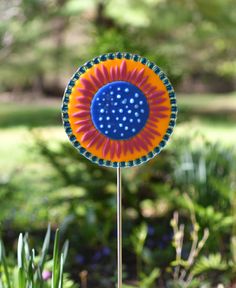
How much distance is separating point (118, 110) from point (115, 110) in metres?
0.01

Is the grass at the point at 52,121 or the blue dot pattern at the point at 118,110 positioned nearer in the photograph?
the blue dot pattern at the point at 118,110

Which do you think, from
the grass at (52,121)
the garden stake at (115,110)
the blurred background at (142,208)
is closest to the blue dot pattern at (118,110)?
the garden stake at (115,110)

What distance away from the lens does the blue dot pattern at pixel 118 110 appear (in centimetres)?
215

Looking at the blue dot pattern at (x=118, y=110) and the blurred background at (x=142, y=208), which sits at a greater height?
the blue dot pattern at (x=118, y=110)

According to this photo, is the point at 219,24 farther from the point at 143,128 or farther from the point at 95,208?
the point at 143,128

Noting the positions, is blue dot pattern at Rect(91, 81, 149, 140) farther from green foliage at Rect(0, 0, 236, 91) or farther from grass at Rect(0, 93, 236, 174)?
green foliage at Rect(0, 0, 236, 91)

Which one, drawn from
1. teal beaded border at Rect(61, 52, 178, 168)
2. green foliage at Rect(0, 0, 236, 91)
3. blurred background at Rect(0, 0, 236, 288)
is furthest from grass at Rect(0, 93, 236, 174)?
teal beaded border at Rect(61, 52, 178, 168)

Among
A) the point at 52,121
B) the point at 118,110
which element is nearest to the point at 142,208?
the point at 118,110

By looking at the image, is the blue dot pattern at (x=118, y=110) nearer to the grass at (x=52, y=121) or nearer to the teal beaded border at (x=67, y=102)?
the teal beaded border at (x=67, y=102)

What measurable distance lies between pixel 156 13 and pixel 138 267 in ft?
23.8

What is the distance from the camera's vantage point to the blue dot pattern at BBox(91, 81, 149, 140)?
2.15 meters

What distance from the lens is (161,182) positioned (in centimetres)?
440

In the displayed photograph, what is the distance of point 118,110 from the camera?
2.16 m

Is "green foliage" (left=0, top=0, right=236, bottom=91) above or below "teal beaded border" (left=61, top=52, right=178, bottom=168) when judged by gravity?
above
